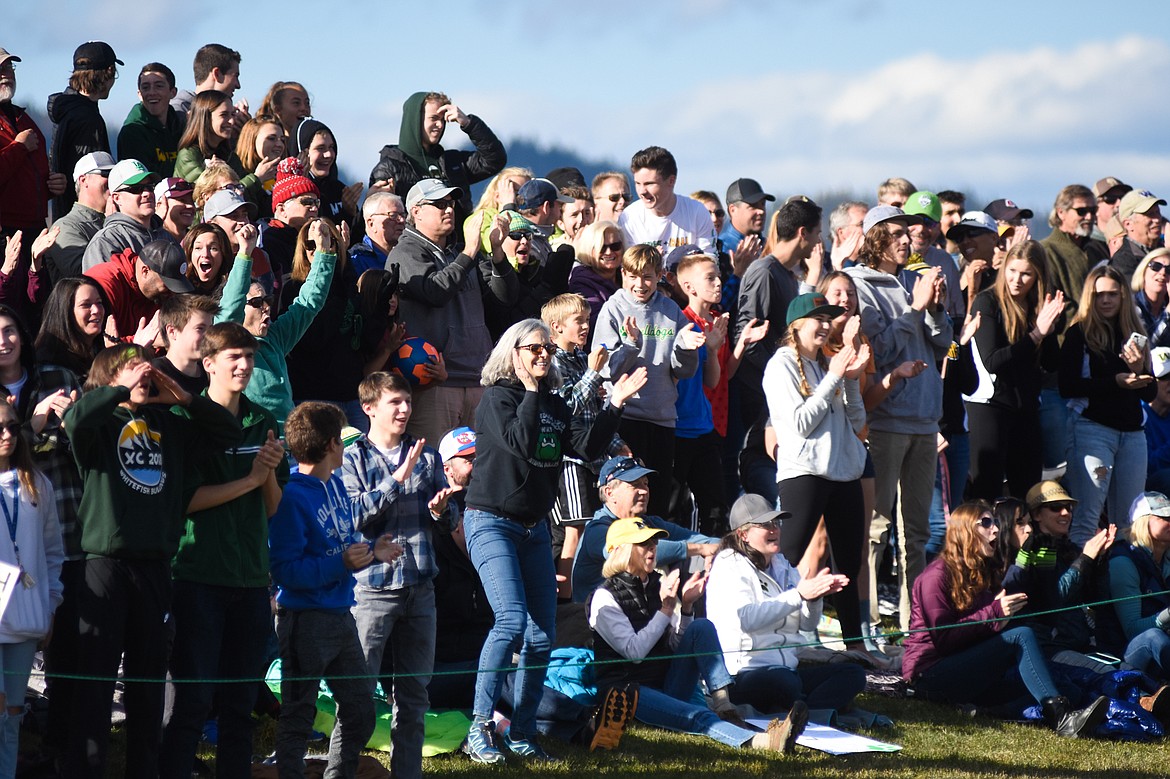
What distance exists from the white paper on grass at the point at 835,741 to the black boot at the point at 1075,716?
107 cm

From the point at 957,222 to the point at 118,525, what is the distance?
8573mm

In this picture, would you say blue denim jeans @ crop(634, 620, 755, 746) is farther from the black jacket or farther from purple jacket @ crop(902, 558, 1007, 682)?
the black jacket

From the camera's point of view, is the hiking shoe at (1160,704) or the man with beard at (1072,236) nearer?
the hiking shoe at (1160,704)

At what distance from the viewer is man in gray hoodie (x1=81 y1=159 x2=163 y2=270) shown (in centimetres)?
778

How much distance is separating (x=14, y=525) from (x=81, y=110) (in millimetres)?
4826

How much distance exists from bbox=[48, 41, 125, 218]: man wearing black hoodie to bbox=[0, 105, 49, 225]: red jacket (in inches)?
14.5

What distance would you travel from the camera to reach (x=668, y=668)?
7.94 m

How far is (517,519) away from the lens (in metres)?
7.05

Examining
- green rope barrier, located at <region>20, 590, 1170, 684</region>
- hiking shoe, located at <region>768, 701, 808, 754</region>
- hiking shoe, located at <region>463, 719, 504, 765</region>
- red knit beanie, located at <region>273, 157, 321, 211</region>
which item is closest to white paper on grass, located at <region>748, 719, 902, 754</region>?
hiking shoe, located at <region>768, 701, 808, 754</region>

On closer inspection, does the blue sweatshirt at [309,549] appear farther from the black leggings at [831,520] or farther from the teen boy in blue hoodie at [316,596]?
the black leggings at [831,520]

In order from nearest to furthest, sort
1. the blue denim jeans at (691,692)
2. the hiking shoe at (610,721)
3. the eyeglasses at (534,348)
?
the eyeglasses at (534,348)
the hiking shoe at (610,721)
the blue denim jeans at (691,692)

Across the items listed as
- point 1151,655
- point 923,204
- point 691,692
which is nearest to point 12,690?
point 691,692

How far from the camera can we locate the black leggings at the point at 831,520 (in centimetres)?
867

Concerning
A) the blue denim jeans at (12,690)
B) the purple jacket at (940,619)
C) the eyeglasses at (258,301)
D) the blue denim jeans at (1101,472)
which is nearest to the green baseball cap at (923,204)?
the blue denim jeans at (1101,472)
